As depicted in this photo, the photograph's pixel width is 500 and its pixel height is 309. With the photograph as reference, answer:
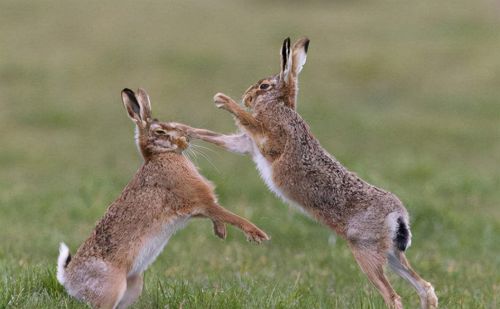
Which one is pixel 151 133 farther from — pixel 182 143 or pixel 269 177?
pixel 269 177

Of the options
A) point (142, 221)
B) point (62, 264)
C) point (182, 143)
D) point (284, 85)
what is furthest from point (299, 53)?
point (62, 264)

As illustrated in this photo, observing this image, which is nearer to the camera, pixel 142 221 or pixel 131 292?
pixel 142 221

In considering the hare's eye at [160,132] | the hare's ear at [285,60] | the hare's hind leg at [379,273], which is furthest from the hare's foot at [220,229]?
the hare's ear at [285,60]

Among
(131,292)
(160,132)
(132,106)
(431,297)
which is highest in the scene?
(132,106)

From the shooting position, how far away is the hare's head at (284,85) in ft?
22.1

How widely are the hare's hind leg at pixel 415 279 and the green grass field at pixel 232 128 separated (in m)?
0.32

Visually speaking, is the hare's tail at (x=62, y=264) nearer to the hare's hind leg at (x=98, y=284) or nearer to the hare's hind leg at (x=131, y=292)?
A: the hare's hind leg at (x=98, y=284)

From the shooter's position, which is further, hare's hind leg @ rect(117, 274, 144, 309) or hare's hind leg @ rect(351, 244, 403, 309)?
hare's hind leg @ rect(117, 274, 144, 309)

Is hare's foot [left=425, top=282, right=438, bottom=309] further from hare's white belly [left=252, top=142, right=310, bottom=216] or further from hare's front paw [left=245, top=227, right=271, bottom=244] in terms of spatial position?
hare's front paw [left=245, top=227, right=271, bottom=244]

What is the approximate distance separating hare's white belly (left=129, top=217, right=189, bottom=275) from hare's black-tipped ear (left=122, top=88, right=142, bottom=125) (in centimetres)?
88

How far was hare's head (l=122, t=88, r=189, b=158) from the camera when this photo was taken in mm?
6363

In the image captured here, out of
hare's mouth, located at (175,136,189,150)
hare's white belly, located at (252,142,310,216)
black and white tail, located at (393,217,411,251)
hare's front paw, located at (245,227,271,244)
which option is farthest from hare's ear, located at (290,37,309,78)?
black and white tail, located at (393,217,411,251)

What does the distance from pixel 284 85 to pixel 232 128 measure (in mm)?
10034

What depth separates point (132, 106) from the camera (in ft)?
21.0
